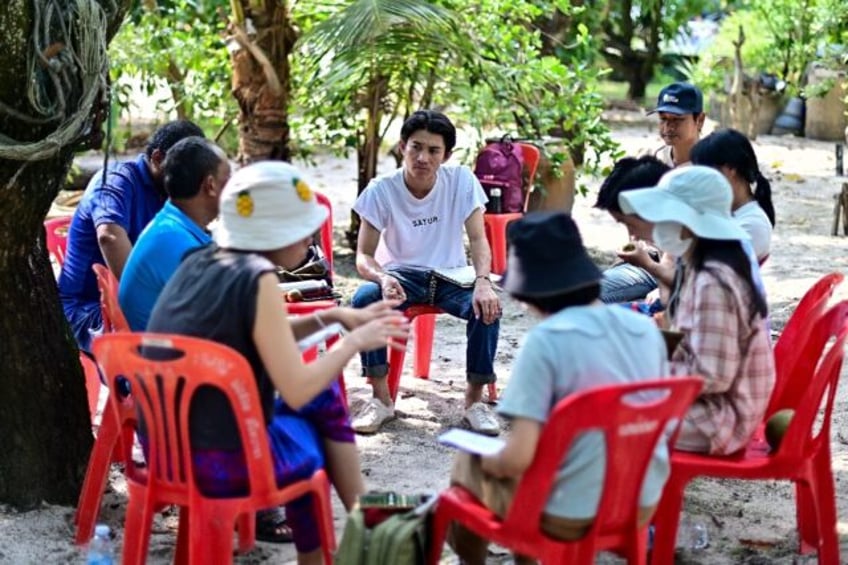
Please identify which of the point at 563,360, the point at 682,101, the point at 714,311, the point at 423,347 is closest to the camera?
the point at 563,360

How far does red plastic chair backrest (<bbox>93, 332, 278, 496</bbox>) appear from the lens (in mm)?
3602

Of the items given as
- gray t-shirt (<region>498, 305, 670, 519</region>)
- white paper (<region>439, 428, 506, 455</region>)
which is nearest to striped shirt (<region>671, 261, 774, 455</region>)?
gray t-shirt (<region>498, 305, 670, 519</region>)

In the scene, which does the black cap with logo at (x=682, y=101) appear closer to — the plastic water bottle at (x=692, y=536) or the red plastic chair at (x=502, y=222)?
the plastic water bottle at (x=692, y=536)

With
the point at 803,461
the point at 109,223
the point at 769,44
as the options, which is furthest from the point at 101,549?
the point at 769,44

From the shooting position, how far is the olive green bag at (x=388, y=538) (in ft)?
11.4

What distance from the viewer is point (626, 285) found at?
243 inches

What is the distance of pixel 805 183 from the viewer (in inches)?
526

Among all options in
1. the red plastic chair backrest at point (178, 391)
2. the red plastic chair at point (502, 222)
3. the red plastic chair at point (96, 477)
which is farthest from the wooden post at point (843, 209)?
the red plastic chair backrest at point (178, 391)

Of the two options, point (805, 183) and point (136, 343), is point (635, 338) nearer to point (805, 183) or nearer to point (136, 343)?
point (136, 343)

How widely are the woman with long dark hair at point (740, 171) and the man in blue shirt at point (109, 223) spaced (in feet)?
6.13

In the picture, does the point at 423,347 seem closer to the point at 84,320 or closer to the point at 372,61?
the point at 84,320

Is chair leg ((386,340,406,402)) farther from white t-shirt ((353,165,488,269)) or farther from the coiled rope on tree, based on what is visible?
the coiled rope on tree

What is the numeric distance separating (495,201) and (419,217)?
2698mm

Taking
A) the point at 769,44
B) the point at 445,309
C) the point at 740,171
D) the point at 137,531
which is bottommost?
the point at 137,531
